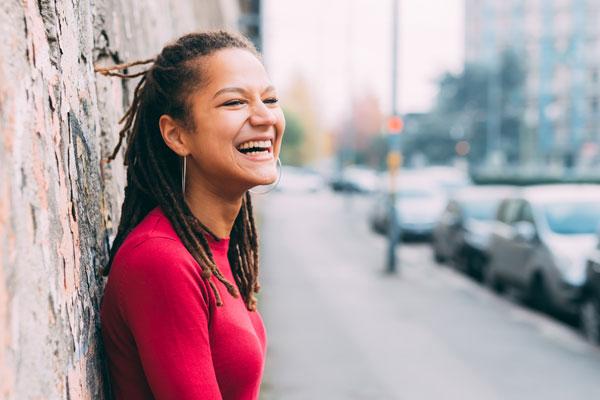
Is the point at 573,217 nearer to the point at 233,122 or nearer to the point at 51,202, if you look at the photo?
the point at 233,122

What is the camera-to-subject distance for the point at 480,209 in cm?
1622

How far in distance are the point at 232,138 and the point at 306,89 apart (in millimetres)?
91055

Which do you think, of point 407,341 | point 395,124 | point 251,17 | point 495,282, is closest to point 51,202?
point 407,341

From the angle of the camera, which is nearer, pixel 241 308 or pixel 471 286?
pixel 241 308

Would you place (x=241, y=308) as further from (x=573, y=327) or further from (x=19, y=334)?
(x=573, y=327)

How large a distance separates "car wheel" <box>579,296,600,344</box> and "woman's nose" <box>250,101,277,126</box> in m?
7.32

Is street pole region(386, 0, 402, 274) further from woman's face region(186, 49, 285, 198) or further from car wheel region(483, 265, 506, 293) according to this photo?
woman's face region(186, 49, 285, 198)

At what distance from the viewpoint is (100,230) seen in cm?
226

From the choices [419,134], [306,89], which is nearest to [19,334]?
[419,134]

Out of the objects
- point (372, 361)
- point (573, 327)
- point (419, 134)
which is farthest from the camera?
point (419, 134)

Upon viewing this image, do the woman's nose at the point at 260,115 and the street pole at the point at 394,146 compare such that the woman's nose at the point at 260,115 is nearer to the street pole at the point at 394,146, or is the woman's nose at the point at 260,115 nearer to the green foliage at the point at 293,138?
the street pole at the point at 394,146

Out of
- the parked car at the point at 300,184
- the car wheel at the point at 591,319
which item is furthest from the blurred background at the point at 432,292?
the parked car at the point at 300,184

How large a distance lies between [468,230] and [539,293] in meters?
4.64

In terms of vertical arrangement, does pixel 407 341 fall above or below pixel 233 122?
below
